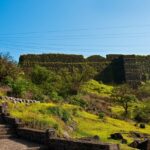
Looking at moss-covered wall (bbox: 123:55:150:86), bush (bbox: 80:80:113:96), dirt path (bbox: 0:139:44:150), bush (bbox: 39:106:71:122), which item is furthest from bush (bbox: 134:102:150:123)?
moss-covered wall (bbox: 123:55:150:86)

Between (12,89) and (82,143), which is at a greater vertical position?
(12,89)

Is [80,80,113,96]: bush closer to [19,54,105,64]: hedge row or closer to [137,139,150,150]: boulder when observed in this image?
[19,54,105,64]: hedge row

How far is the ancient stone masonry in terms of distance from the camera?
69.4m

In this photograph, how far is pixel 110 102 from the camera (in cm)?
4866

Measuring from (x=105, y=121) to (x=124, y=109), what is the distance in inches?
537

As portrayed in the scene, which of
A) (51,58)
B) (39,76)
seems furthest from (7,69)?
(51,58)

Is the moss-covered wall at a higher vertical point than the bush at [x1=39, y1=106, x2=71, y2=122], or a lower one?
higher

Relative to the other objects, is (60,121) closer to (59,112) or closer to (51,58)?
(59,112)

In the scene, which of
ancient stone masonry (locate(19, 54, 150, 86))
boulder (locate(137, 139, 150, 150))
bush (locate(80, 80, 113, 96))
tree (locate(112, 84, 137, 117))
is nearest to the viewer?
boulder (locate(137, 139, 150, 150))

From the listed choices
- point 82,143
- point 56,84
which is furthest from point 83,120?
point 56,84

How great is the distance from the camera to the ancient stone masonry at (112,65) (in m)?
69.4

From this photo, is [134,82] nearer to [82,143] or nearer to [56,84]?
[56,84]

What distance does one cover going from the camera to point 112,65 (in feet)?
238

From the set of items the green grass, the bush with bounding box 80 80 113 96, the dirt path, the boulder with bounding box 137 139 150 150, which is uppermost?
the bush with bounding box 80 80 113 96
